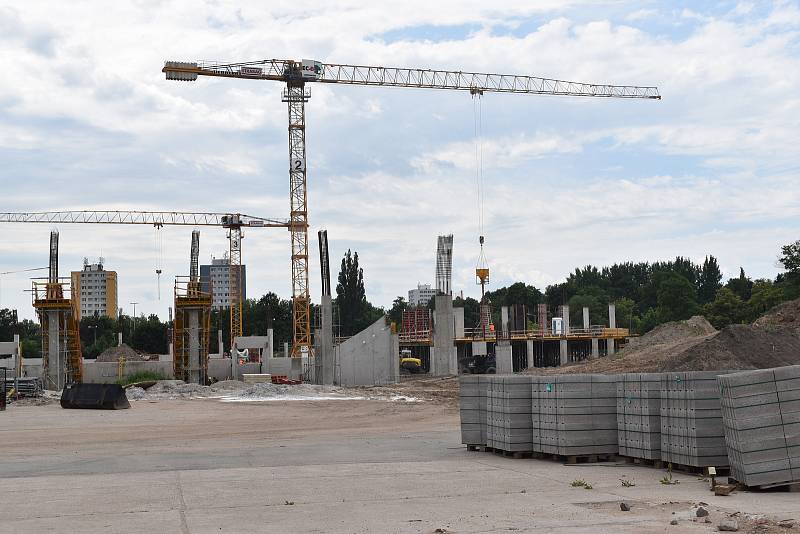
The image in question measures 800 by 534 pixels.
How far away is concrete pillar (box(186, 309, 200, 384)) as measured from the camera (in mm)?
57719

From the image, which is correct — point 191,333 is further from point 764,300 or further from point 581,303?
point 581,303

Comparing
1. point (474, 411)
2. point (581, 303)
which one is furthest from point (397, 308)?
point (474, 411)

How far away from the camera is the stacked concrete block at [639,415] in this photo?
16.7 meters

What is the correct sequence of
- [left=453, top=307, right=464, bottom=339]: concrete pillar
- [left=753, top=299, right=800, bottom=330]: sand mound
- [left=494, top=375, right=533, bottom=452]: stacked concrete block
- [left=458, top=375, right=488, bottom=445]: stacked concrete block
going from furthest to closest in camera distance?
[left=453, top=307, right=464, bottom=339]: concrete pillar → [left=753, top=299, right=800, bottom=330]: sand mound → [left=458, top=375, right=488, bottom=445]: stacked concrete block → [left=494, top=375, right=533, bottom=452]: stacked concrete block

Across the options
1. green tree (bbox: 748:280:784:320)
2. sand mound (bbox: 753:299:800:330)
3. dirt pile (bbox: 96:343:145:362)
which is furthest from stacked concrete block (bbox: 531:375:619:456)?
green tree (bbox: 748:280:784:320)

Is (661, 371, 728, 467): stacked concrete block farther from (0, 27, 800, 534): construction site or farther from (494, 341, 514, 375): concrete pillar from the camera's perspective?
(494, 341, 514, 375): concrete pillar

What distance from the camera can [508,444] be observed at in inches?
756

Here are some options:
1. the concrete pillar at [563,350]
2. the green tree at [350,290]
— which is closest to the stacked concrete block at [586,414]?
the concrete pillar at [563,350]

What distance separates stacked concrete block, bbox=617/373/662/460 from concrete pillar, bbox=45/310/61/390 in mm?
43431

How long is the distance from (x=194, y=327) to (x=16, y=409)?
62.9 feet

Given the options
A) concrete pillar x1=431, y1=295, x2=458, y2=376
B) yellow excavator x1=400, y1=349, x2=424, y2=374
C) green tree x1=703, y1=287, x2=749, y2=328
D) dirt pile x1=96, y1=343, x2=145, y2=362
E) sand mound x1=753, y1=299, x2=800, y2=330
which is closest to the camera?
sand mound x1=753, y1=299, x2=800, y2=330

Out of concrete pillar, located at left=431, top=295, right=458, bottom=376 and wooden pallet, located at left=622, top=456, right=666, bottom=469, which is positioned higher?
concrete pillar, located at left=431, top=295, right=458, bottom=376

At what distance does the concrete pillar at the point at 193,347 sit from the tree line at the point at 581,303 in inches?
767

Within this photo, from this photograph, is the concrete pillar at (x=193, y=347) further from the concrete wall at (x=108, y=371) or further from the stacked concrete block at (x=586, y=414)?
the stacked concrete block at (x=586, y=414)
